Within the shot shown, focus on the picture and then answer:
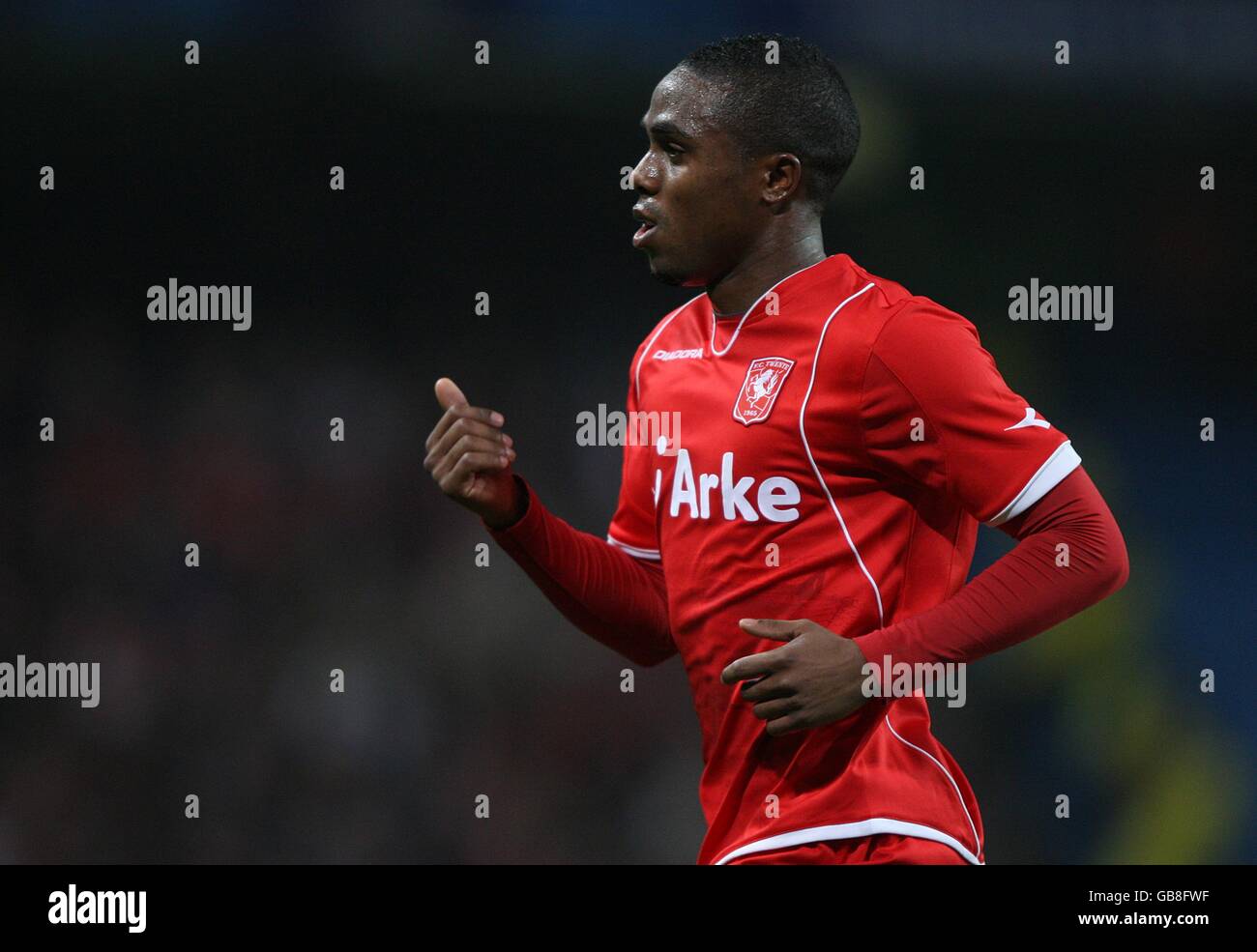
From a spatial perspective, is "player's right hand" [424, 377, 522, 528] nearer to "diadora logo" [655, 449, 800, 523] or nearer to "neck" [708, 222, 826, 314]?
"diadora logo" [655, 449, 800, 523]

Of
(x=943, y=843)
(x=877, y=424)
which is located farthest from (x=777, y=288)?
(x=943, y=843)

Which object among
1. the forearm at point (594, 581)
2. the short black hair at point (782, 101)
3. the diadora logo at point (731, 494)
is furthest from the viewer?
the forearm at point (594, 581)

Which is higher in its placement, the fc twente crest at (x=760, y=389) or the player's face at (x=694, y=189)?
the player's face at (x=694, y=189)

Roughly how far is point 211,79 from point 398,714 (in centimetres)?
234

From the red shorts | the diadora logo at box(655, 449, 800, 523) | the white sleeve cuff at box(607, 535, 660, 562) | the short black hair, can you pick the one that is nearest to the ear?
the short black hair

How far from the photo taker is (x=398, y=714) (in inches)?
201

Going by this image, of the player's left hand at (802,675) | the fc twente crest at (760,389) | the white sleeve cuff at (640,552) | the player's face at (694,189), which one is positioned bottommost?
the player's left hand at (802,675)

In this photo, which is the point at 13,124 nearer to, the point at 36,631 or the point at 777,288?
the point at 36,631

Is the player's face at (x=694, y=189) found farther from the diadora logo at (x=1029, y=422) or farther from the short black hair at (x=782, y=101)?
the diadora logo at (x=1029, y=422)

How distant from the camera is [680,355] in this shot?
8.91 feet

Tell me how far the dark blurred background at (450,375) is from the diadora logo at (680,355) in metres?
2.52

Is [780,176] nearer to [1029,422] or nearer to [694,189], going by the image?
[694,189]

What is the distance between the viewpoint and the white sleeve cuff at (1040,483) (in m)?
2.28

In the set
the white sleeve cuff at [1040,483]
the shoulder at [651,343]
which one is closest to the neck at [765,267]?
the shoulder at [651,343]
